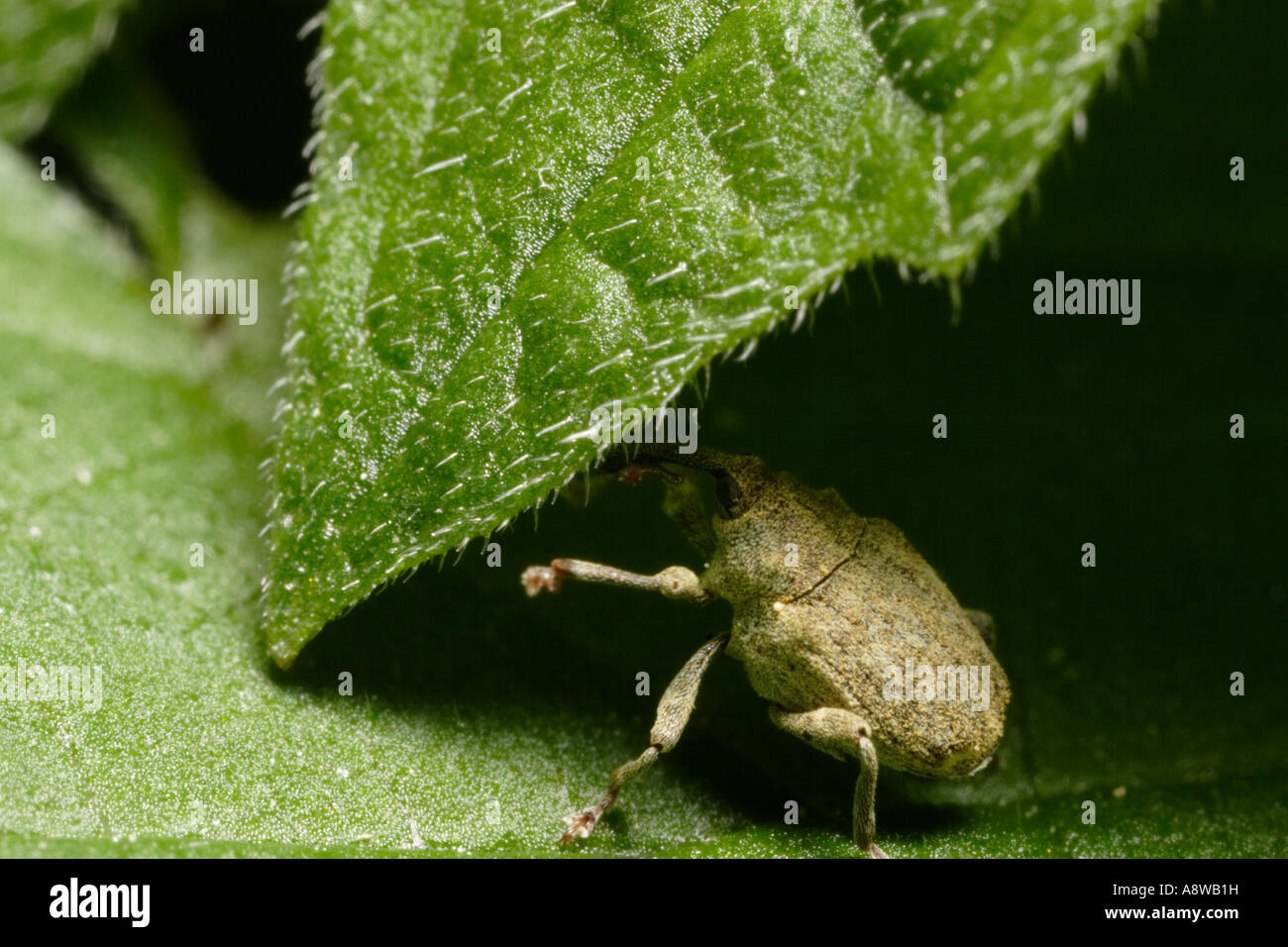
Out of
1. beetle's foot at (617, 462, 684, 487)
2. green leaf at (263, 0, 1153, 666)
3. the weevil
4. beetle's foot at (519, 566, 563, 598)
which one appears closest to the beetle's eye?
the weevil

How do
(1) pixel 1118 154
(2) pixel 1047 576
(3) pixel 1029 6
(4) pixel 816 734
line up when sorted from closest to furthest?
(3) pixel 1029 6, (4) pixel 816 734, (2) pixel 1047 576, (1) pixel 1118 154

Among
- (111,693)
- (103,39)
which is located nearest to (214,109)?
(103,39)

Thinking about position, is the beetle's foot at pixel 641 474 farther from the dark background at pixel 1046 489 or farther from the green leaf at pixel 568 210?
the green leaf at pixel 568 210

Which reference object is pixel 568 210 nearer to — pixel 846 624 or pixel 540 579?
pixel 540 579

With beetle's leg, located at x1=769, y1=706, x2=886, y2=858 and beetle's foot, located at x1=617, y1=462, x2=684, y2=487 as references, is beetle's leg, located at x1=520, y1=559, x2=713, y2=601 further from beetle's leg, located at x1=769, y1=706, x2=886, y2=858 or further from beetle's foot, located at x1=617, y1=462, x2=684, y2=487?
beetle's leg, located at x1=769, y1=706, x2=886, y2=858

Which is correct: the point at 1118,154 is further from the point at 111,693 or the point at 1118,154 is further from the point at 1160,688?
the point at 111,693
